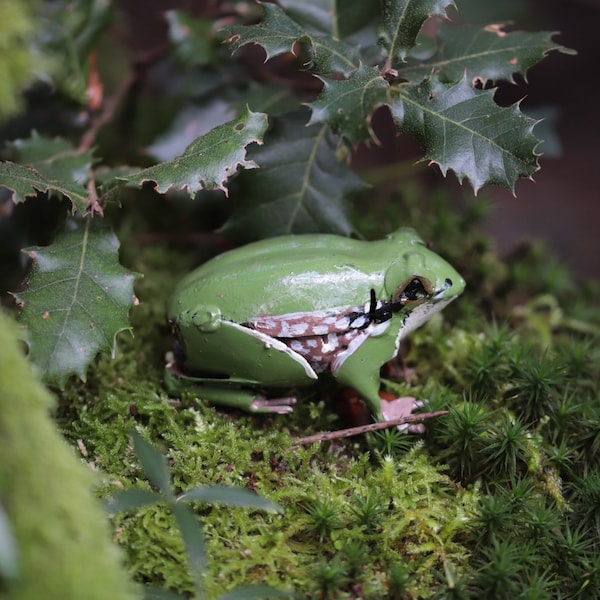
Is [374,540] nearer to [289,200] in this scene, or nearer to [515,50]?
[289,200]

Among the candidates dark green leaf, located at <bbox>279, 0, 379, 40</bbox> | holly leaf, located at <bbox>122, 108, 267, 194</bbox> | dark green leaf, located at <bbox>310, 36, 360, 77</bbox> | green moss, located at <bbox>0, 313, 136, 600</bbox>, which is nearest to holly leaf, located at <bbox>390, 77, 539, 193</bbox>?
dark green leaf, located at <bbox>310, 36, 360, 77</bbox>

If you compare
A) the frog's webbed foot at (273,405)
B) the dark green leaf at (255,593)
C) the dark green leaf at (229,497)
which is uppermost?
the dark green leaf at (229,497)

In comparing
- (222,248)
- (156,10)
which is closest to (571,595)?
(222,248)

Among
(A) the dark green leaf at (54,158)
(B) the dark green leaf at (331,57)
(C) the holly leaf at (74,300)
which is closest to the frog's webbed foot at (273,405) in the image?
(C) the holly leaf at (74,300)

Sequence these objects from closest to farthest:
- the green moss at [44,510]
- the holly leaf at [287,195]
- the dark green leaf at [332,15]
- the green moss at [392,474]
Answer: the green moss at [44,510] → the green moss at [392,474] → the holly leaf at [287,195] → the dark green leaf at [332,15]

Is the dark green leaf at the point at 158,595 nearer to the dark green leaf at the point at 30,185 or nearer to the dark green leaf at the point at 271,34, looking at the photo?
the dark green leaf at the point at 30,185

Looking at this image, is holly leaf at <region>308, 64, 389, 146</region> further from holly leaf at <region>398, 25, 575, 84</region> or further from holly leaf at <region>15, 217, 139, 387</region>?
holly leaf at <region>15, 217, 139, 387</region>

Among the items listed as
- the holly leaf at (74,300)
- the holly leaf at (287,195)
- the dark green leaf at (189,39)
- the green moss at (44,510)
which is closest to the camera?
the green moss at (44,510)
